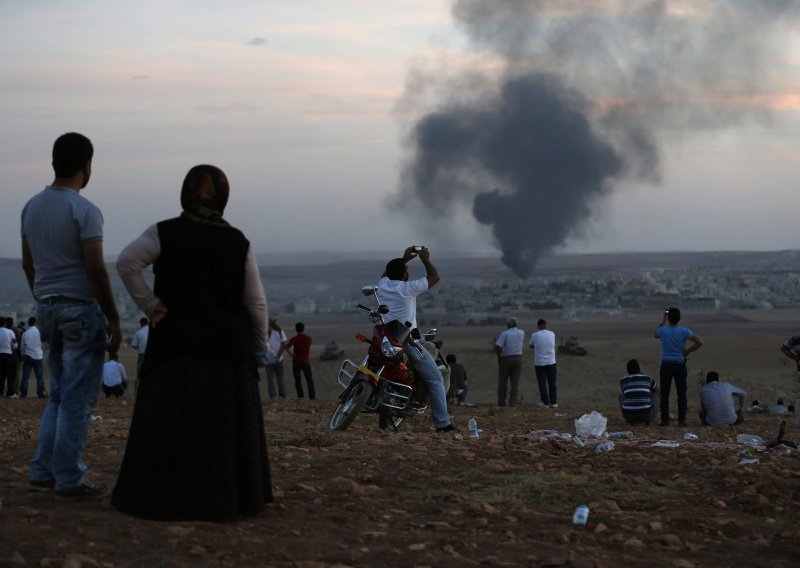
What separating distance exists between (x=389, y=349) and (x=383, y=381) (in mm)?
388

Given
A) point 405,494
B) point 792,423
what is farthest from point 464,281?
point 405,494

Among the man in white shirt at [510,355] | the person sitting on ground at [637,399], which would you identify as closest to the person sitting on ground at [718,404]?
the person sitting on ground at [637,399]

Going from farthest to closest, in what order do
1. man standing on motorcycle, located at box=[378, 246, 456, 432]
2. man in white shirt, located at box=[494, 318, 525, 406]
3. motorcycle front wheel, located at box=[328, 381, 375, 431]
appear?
man in white shirt, located at box=[494, 318, 525, 406], motorcycle front wheel, located at box=[328, 381, 375, 431], man standing on motorcycle, located at box=[378, 246, 456, 432]

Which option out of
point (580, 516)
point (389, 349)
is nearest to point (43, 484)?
point (580, 516)

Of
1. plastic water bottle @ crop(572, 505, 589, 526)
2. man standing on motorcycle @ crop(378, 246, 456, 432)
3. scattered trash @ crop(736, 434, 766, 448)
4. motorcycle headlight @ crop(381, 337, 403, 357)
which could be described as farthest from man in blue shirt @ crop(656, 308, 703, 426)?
plastic water bottle @ crop(572, 505, 589, 526)

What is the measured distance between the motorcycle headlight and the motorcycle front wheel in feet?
1.23

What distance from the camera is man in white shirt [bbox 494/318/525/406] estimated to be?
2066 centimetres

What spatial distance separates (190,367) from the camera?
21.8 feet

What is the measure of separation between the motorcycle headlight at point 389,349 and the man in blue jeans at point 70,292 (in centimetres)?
509

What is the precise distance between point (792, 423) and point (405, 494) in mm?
10607

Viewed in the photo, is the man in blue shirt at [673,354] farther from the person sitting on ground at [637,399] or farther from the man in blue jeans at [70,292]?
the man in blue jeans at [70,292]

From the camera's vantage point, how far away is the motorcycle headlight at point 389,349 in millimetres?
11906

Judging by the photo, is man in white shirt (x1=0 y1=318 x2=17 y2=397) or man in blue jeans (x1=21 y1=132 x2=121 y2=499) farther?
man in white shirt (x1=0 y1=318 x2=17 y2=397)

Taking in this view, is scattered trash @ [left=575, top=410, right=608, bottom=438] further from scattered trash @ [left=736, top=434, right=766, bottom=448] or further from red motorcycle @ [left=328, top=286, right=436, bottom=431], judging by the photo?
red motorcycle @ [left=328, top=286, right=436, bottom=431]
